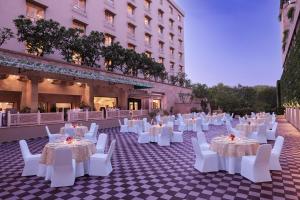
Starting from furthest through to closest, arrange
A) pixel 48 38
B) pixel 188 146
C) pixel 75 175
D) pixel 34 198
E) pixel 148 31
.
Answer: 1. pixel 148 31
2. pixel 48 38
3. pixel 188 146
4. pixel 75 175
5. pixel 34 198

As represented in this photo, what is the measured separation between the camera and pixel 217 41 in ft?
297

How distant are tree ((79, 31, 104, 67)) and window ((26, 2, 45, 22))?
3493mm

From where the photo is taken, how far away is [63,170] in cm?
594

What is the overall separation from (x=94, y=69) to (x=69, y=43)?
3.02 metres

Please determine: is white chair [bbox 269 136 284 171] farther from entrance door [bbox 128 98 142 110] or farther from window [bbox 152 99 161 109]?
window [bbox 152 99 161 109]

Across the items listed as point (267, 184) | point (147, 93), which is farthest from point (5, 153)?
point (147, 93)

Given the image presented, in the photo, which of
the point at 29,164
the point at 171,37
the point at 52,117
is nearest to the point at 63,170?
the point at 29,164

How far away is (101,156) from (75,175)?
80 centimetres

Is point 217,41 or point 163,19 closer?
point 163,19

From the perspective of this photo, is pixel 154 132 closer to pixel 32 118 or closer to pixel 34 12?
pixel 32 118

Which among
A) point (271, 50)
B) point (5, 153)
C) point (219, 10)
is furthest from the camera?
point (271, 50)

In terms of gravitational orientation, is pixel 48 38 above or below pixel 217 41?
below

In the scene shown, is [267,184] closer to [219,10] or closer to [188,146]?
[188,146]

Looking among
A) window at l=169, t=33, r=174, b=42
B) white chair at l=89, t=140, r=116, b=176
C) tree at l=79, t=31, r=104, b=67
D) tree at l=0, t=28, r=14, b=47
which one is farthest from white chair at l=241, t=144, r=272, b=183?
window at l=169, t=33, r=174, b=42
